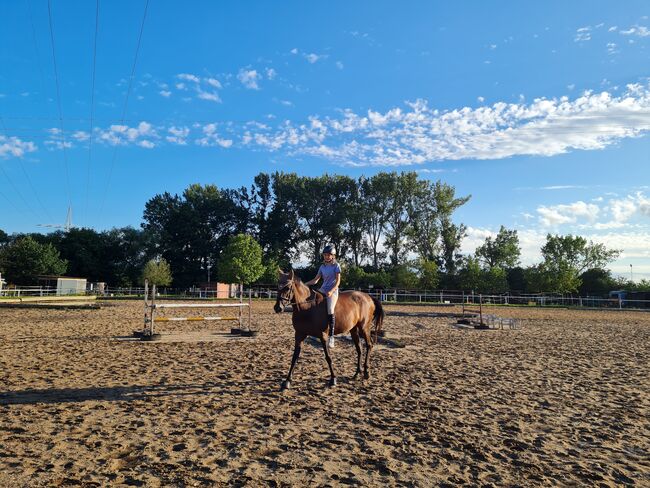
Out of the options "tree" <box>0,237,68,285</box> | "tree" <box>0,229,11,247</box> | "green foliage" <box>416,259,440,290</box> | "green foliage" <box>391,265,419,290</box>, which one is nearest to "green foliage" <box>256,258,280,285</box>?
"green foliage" <box>391,265,419,290</box>

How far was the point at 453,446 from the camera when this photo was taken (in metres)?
5.39

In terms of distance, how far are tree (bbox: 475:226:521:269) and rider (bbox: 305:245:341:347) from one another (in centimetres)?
7705

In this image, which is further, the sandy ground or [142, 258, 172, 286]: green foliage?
[142, 258, 172, 286]: green foliage

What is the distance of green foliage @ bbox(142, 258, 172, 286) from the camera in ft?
232

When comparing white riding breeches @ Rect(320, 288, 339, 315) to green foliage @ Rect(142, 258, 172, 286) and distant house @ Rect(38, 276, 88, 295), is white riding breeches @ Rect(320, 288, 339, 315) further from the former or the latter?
green foliage @ Rect(142, 258, 172, 286)

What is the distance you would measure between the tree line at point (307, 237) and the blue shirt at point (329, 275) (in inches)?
2397

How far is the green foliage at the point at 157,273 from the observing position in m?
70.8

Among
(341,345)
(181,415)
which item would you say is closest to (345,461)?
(181,415)

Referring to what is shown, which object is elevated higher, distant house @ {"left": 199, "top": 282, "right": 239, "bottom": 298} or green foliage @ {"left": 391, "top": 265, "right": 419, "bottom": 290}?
green foliage @ {"left": 391, "top": 265, "right": 419, "bottom": 290}

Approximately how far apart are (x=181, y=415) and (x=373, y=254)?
73897mm

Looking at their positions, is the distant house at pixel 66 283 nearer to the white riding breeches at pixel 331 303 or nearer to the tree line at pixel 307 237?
the tree line at pixel 307 237

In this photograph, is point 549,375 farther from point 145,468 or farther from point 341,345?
point 145,468

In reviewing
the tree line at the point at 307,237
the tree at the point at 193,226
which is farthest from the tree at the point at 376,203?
the tree at the point at 193,226

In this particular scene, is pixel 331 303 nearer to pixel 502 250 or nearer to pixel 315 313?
pixel 315 313
